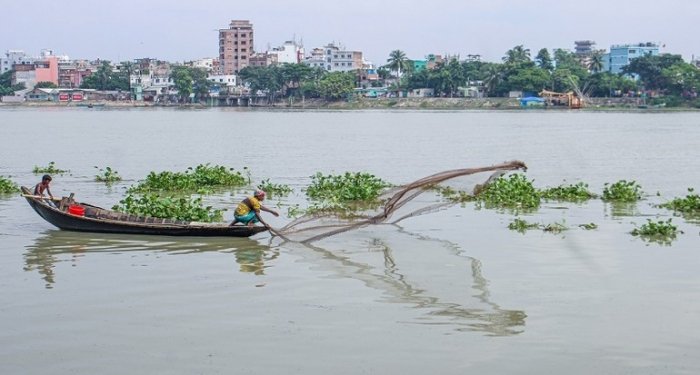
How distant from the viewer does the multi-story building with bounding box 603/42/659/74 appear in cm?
16388

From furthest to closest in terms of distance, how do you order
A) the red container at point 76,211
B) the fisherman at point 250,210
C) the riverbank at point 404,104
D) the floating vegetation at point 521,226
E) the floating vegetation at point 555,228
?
1. the riverbank at point 404,104
2. the floating vegetation at point 521,226
3. the floating vegetation at point 555,228
4. the red container at point 76,211
5. the fisherman at point 250,210

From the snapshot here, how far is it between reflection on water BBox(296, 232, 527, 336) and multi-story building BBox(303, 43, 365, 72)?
512 feet

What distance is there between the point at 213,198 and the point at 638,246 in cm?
1137

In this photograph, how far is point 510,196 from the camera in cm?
2278

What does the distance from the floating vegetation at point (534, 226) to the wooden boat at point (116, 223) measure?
5.12 meters

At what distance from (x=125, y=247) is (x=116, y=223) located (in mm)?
928

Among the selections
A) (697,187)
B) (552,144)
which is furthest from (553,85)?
(697,187)

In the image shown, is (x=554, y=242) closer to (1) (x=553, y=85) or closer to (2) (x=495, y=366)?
(2) (x=495, y=366)

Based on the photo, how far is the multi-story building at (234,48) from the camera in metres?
188

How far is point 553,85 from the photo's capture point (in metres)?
136

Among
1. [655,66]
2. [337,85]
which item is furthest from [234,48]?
[655,66]

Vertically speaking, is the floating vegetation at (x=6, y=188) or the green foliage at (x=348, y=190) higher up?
the green foliage at (x=348, y=190)

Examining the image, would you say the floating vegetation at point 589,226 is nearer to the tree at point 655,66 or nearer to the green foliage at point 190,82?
the tree at point 655,66

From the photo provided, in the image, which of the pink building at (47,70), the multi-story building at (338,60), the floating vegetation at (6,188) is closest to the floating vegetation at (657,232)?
the floating vegetation at (6,188)
